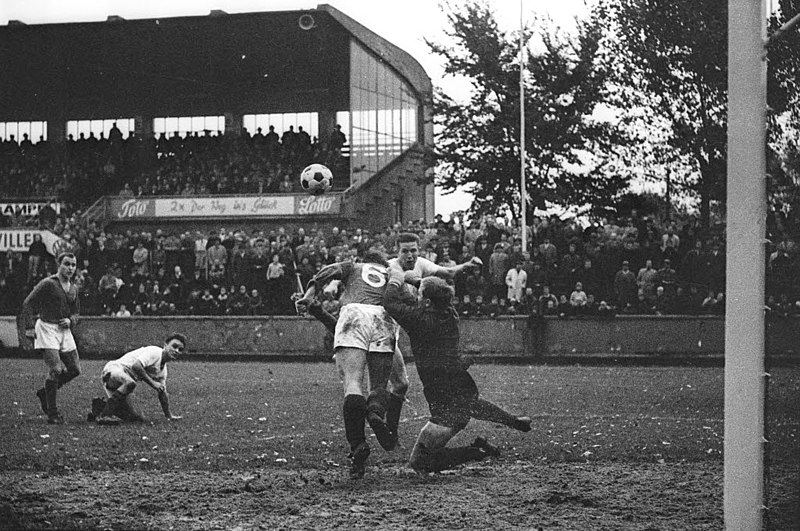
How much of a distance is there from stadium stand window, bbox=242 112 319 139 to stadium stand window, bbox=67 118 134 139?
4.31 m

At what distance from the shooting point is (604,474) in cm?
802

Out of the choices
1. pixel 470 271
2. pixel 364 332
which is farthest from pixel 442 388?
pixel 470 271

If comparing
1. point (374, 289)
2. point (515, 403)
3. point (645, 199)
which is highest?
point (645, 199)

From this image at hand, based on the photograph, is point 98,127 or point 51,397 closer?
point 51,397

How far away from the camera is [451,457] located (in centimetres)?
774

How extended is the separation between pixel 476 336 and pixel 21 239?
13.0 metres

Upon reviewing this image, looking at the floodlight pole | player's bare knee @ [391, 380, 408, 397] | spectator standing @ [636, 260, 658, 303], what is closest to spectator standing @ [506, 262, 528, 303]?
spectator standing @ [636, 260, 658, 303]

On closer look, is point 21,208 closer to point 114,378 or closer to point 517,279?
point 517,279

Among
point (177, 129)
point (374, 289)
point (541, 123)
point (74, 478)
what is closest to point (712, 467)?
point (374, 289)

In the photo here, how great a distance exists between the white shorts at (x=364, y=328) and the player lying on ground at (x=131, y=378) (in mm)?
3730

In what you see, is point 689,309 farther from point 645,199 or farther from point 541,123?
point 541,123

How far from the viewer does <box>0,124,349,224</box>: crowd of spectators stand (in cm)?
3184

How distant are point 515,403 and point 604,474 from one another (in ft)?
17.9

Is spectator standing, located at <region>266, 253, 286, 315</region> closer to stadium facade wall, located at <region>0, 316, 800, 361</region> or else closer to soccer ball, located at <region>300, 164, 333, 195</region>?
stadium facade wall, located at <region>0, 316, 800, 361</region>
